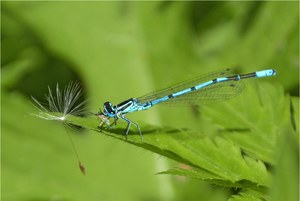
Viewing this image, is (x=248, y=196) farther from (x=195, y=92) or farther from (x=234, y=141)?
(x=195, y=92)

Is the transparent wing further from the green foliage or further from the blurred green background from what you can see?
the blurred green background

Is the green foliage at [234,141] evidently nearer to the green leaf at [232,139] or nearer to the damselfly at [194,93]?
the green leaf at [232,139]

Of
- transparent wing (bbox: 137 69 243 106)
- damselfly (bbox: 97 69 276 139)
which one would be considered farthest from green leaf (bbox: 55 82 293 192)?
transparent wing (bbox: 137 69 243 106)

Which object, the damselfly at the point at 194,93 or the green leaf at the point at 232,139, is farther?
the damselfly at the point at 194,93

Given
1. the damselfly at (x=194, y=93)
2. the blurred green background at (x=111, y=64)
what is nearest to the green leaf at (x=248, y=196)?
the damselfly at (x=194, y=93)

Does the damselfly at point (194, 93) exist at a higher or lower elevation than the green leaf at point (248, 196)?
higher

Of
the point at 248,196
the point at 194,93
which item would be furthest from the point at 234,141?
the point at 194,93

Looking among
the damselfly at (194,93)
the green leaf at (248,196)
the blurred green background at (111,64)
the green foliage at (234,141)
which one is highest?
the blurred green background at (111,64)
